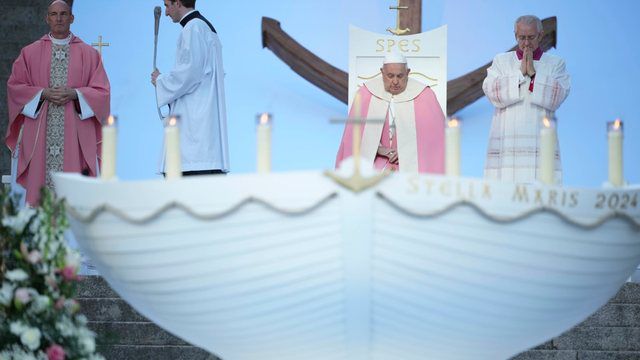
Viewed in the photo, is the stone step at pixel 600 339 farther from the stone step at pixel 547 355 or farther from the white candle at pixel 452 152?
the white candle at pixel 452 152

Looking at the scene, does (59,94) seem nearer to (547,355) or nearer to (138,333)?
(138,333)

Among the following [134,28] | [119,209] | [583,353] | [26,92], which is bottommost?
[583,353]

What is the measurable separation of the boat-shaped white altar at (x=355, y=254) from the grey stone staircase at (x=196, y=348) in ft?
7.56

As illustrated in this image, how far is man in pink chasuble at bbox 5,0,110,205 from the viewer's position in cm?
689

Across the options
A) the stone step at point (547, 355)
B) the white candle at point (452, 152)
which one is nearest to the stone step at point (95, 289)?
the stone step at point (547, 355)

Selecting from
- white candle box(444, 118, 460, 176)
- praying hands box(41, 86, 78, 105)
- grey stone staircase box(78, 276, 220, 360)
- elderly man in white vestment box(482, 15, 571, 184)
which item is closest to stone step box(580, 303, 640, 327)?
elderly man in white vestment box(482, 15, 571, 184)

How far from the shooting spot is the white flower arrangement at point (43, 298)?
3.06m

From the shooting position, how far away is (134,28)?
9648 mm

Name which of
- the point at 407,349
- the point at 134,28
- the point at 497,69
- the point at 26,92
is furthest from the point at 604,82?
the point at 407,349

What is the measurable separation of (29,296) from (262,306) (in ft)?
2.57

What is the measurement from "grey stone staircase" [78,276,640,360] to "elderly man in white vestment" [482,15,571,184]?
1550 mm

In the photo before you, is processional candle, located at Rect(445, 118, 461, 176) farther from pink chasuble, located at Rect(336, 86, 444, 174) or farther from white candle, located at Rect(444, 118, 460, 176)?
pink chasuble, located at Rect(336, 86, 444, 174)

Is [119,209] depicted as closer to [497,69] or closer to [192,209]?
[192,209]

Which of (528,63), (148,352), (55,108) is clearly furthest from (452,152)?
(55,108)
